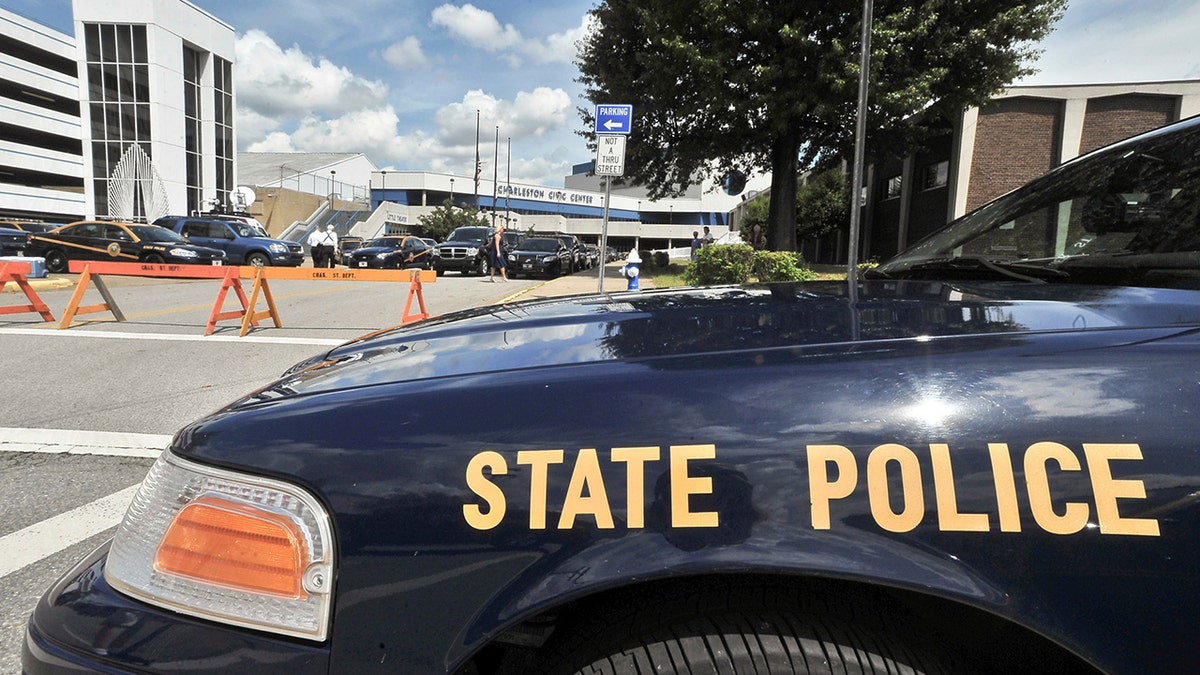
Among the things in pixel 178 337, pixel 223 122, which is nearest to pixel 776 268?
pixel 178 337

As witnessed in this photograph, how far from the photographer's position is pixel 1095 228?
207cm

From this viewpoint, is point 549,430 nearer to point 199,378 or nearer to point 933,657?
point 933,657

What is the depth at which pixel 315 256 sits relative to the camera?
21688mm

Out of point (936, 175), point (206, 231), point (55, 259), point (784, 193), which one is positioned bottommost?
point (55, 259)

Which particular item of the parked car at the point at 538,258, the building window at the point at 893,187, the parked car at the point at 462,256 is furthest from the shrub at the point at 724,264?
the building window at the point at 893,187

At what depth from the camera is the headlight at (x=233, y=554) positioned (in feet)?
3.13

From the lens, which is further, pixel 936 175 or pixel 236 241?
pixel 936 175

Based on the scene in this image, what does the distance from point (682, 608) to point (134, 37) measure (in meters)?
49.0

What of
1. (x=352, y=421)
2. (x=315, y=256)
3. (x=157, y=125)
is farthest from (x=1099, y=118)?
(x=157, y=125)

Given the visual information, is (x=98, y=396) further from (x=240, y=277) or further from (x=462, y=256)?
(x=462, y=256)

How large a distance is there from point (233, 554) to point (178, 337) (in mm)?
8286

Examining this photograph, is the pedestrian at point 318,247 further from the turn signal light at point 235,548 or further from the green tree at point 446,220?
the green tree at point 446,220

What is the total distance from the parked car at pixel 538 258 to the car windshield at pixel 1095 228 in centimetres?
1926

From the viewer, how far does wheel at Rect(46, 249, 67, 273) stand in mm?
19516
